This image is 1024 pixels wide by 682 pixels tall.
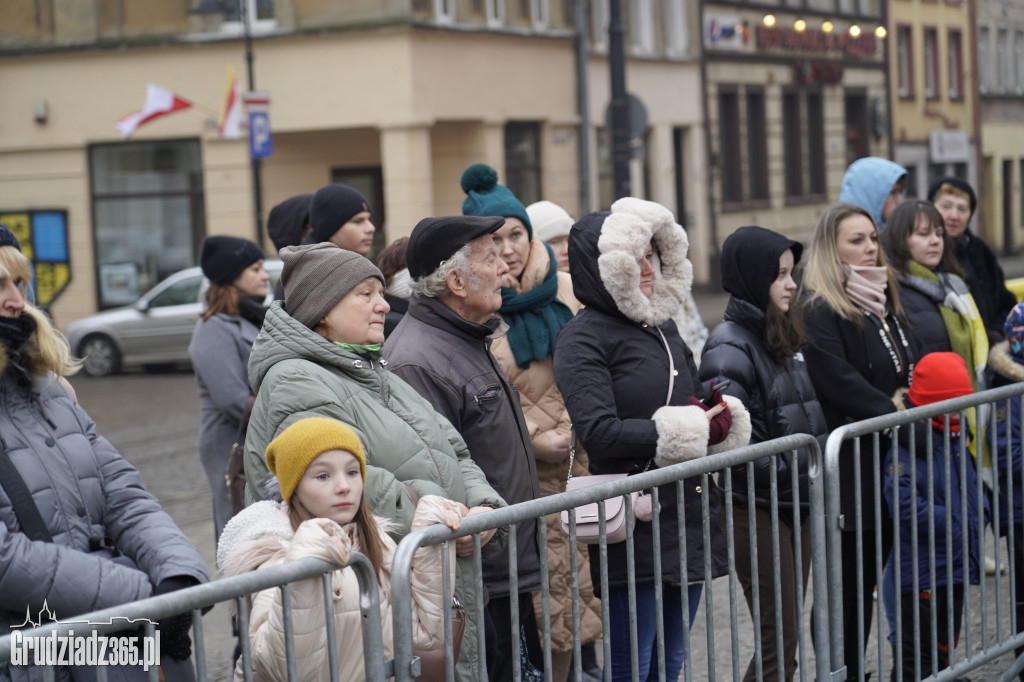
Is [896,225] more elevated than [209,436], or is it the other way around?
[896,225]

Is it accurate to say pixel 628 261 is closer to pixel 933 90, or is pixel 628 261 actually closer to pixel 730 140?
pixel 730 140

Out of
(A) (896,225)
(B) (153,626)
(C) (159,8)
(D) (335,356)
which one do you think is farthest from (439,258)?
(C) (159,8)

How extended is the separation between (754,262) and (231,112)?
1922 centimetres

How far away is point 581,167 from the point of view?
27734 millimetres

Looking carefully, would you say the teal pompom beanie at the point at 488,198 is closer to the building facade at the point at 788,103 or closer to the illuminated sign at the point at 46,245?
the illuminated sign at the point at 46,245

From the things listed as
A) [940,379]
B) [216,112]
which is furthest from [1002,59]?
[940,379]

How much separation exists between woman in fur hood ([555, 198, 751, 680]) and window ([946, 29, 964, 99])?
1637 inches

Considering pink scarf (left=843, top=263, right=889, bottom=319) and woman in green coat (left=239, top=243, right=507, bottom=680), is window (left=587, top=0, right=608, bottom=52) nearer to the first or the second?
pink scarf (left=843, top=263, right=889, bottom=319)

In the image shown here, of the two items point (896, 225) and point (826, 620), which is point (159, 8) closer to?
point (896, 225)

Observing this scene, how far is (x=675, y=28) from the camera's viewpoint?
31328 mm

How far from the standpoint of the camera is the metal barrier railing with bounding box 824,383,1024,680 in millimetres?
4418

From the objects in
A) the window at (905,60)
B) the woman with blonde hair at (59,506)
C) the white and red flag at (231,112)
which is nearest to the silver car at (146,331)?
the white and red flag at (231,112)

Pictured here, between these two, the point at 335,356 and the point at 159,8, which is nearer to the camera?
the point at 335,356

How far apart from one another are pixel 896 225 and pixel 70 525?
4262mm
